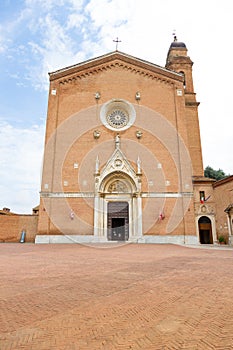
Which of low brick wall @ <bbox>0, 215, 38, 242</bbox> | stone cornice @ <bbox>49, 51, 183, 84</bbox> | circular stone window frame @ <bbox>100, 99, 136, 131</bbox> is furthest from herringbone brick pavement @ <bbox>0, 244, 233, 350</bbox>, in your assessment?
stone cornice @ <bbox>49, 51, 183, 84</bbox>

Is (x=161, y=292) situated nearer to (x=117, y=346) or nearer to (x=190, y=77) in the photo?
(x=117, y=346)

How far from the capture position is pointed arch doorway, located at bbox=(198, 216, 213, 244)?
890 inches

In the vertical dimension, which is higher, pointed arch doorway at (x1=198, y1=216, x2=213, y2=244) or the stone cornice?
the stone cornice

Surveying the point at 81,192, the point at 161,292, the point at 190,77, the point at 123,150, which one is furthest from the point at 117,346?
the point at 190,77

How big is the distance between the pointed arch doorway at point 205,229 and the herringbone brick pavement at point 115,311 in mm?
16836

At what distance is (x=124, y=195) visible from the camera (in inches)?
858

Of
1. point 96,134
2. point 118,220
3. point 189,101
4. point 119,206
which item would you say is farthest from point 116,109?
point 118,220

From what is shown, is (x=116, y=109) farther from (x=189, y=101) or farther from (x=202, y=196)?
(x=202, y=196)

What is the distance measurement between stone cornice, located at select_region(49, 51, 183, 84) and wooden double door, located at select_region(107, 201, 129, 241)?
13165 millimetres

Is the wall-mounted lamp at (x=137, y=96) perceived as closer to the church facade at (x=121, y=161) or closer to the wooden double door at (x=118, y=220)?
the church facade at (x=121, y=161)

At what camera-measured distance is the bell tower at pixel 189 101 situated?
977 inches

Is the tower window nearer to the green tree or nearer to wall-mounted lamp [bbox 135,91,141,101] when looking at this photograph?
wall-mounted lamp [bbox 135,91,141,101]

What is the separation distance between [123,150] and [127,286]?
17.5 m

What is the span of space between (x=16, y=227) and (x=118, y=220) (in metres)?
10.1
